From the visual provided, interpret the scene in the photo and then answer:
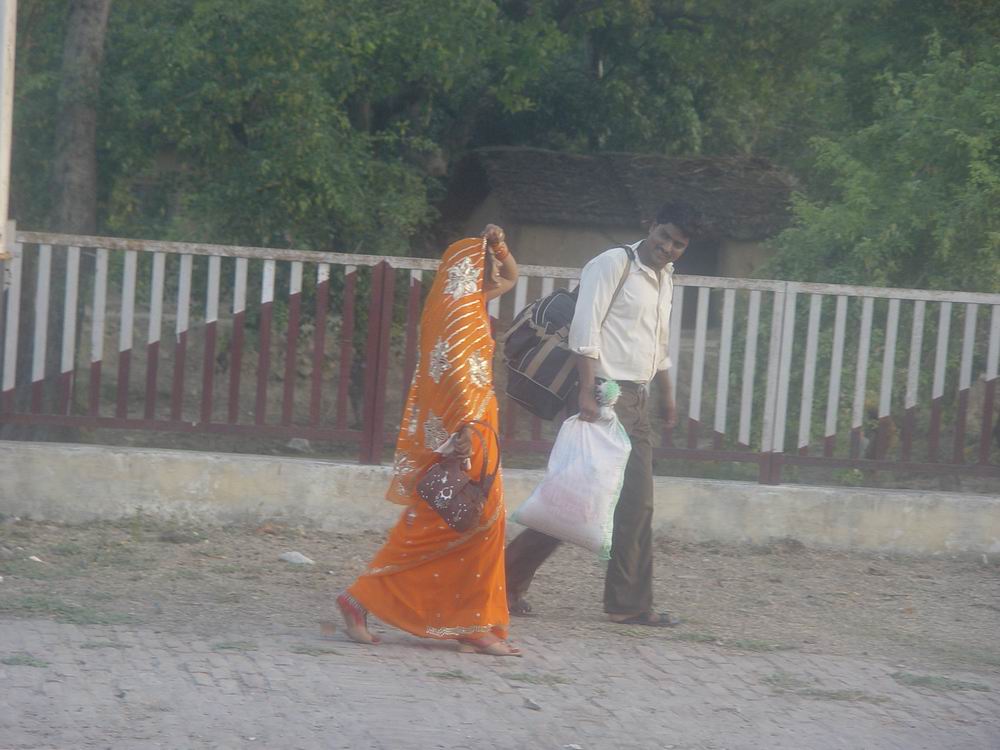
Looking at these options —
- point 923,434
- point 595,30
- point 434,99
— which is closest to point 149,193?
point 434,99

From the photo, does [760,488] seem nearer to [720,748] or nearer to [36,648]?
[720,748]

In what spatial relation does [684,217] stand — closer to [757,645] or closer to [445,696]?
[757,645]

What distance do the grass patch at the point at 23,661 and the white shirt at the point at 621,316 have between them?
2.30 metres

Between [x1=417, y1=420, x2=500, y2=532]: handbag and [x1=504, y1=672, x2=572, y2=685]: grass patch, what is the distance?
0.56 m

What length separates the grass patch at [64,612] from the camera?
16.1ft

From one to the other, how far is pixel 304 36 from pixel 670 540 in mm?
4490

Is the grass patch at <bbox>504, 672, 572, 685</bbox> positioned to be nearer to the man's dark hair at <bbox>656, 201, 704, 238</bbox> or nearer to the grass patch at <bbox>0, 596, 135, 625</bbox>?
the grass patch at <bbox>0, 596, 135, 625</bbox>

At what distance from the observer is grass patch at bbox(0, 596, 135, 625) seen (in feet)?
16.1

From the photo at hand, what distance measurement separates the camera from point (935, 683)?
471 cm

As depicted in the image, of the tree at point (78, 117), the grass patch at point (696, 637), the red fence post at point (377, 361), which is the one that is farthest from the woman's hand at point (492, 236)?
the tree at point (78, 117)

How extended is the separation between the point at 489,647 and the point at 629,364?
129 centimetres

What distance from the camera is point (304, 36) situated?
28.8ft

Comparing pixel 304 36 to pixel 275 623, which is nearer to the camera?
pixel 275 623

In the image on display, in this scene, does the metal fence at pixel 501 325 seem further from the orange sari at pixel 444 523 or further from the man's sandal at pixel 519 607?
the orange sari at pixel 444 523
